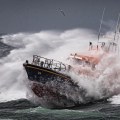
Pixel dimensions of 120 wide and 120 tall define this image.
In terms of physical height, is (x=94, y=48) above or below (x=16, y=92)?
above

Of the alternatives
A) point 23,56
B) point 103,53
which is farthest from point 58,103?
point 23,56

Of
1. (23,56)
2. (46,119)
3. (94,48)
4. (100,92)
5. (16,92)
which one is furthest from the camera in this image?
(23,56)

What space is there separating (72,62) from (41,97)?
17.9ft

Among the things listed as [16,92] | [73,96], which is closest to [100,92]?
[73,96]

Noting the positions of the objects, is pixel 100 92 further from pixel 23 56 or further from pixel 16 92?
pixel 23 56

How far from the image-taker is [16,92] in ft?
189

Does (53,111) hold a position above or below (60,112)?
above

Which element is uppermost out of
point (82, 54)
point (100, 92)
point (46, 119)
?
point (82, 54)

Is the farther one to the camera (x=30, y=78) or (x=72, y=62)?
(x=72, y=62)

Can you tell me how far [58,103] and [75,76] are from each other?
283 cm

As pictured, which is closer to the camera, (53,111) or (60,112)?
(60,112)

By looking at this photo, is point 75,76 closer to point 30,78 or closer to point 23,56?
point 30,78

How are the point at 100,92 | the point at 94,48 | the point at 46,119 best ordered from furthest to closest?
the point at 94,48 < the point at 100,92 < the point at 46,119

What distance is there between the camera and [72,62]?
5069 cm
